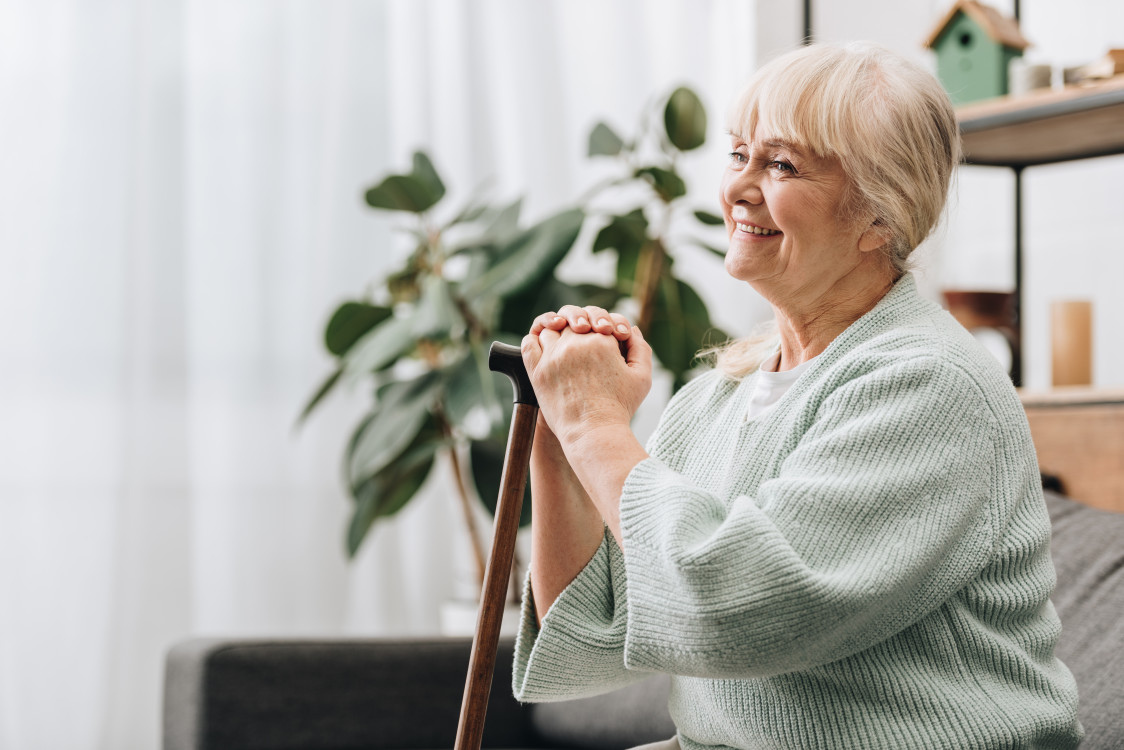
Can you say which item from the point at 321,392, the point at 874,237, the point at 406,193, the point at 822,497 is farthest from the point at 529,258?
the point at 822,497

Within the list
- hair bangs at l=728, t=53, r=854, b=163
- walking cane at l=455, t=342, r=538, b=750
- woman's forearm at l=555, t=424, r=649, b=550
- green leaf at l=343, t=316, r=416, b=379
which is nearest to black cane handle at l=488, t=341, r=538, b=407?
walking cane at l=455, t=342, r=538, b=750

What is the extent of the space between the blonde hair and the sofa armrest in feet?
3.73

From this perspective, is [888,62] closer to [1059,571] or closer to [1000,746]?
[1000,746]

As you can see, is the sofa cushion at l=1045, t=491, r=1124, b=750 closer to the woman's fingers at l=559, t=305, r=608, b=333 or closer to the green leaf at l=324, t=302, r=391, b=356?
the woman's fingers at l=559, t=305, r=608, b=333

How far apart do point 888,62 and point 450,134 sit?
203 centimetres

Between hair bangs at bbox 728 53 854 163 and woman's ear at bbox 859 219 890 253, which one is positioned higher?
hair bangs at bbox 728 53 854 163

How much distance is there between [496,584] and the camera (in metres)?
1.13

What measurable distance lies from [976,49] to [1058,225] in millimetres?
481

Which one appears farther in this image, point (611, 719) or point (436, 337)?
point (436, 337)

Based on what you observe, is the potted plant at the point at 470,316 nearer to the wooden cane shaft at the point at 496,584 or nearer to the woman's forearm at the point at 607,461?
the wooden cane shaft at the point at 496,584

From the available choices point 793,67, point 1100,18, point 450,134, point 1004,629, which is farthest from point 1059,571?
point 450,134

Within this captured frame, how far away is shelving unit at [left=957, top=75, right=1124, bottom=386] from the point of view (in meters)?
1.67

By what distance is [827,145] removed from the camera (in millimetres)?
1029

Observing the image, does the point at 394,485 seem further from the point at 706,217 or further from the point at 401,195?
the point at 706,217
